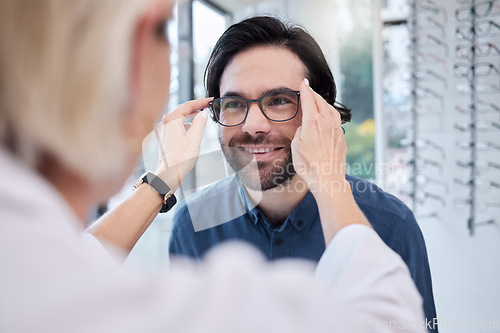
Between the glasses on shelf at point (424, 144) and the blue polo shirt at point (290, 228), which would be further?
the glasses on shelf at point (424, 144)

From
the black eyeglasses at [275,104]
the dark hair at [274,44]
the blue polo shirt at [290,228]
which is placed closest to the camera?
the blue polo shirt at [290,228]

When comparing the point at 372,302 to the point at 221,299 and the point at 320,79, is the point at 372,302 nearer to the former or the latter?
the point at 221,299

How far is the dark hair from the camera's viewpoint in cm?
138

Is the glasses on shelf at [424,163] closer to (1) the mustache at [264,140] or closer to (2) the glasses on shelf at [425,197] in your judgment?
(2) the glasses on shelf at [425,197]

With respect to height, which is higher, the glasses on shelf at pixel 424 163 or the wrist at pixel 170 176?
the wrist at pixel 170 176

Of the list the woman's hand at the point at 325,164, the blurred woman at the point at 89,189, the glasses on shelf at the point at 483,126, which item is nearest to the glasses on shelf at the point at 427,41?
the glasses on shelf at the point at 483,126

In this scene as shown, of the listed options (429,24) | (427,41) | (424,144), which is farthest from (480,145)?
(429,24)

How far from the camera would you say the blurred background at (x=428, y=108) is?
293cm

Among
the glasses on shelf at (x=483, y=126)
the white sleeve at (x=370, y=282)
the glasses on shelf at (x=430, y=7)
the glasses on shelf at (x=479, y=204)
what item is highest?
the glasses on shelf at (x=430, y=7)

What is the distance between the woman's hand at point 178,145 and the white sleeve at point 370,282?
21.6 inches

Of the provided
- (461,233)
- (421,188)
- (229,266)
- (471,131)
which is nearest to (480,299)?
(461,233)

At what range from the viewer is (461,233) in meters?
3.11

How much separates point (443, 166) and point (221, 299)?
337 centimetres

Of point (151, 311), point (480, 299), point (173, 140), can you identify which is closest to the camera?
point (151, 311)
